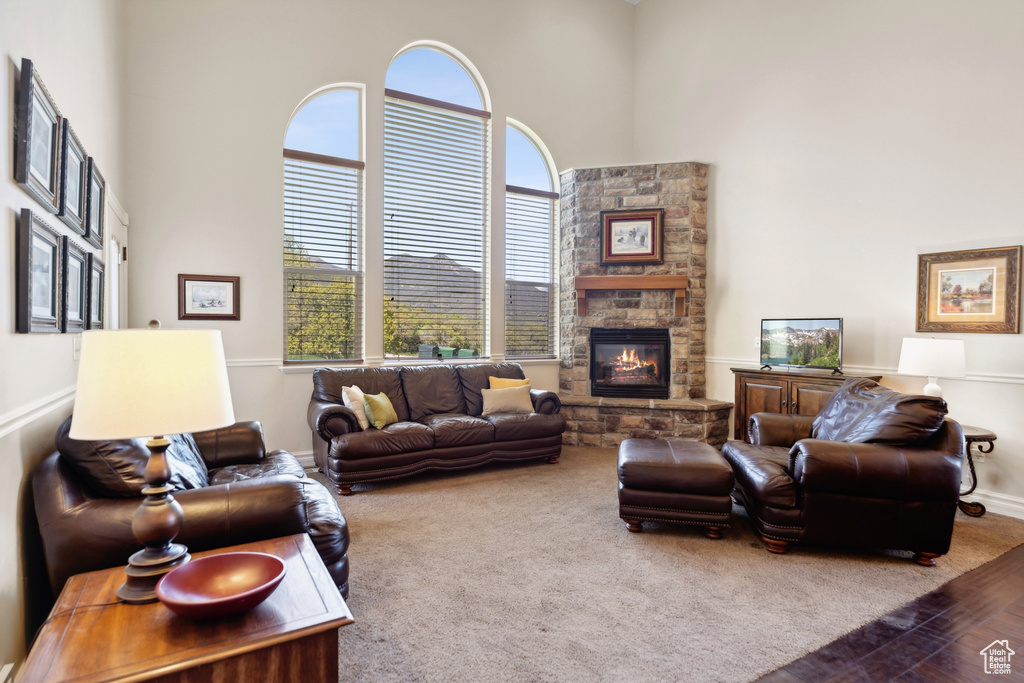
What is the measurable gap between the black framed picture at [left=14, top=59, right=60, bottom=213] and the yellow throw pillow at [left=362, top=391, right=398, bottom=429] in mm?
2508

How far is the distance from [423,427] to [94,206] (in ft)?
8.35

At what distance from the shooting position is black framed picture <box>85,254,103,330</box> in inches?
106

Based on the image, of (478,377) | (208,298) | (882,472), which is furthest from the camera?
(478,377)

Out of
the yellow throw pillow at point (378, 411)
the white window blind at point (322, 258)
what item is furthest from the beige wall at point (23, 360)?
the white window blind at point (322, 258)

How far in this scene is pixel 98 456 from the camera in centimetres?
185

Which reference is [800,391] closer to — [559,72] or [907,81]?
[907,81]

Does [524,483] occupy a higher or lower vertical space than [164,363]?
lower

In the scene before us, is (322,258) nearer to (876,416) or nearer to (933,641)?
(876,416)

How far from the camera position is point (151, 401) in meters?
1.43

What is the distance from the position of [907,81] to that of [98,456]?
580 cm

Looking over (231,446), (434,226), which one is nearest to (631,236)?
(434,226)

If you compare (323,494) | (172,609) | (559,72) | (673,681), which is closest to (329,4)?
(559,72)

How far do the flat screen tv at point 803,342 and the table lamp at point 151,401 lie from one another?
4697mm

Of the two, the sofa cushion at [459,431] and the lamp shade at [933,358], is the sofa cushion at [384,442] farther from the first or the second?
the lamp shade at [933,358]
